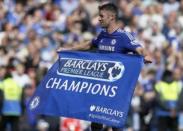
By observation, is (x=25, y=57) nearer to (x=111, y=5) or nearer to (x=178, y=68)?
(x=178, y=68)

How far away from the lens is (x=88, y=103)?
12.9 metres

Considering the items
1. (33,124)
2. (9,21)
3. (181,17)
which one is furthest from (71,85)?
(181,17)

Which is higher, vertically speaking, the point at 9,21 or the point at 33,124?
the point at 9,21

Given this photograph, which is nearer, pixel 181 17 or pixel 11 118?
pixel 11 118

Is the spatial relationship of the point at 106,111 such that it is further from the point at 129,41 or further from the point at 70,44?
the point at 70,44

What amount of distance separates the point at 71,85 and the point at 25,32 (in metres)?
8.92

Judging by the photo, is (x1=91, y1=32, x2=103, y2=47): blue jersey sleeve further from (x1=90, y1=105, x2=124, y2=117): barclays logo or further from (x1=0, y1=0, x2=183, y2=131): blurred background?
(x1=0, y1=0, x2=183, y2=131): blurred background

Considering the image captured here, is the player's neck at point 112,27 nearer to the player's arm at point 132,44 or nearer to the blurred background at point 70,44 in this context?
the player's arm at point 132,44

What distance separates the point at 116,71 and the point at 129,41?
526 millimetres

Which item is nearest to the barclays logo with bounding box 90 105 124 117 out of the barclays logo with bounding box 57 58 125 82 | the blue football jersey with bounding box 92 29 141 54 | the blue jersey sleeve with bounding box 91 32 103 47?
the barclays logo with bounding box 57 58 125 82

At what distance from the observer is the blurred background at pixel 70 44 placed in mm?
19281

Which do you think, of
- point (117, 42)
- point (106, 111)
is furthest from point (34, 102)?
point (117, 42)

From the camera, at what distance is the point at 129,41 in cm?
1306

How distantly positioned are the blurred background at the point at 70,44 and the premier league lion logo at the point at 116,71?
377 cm
